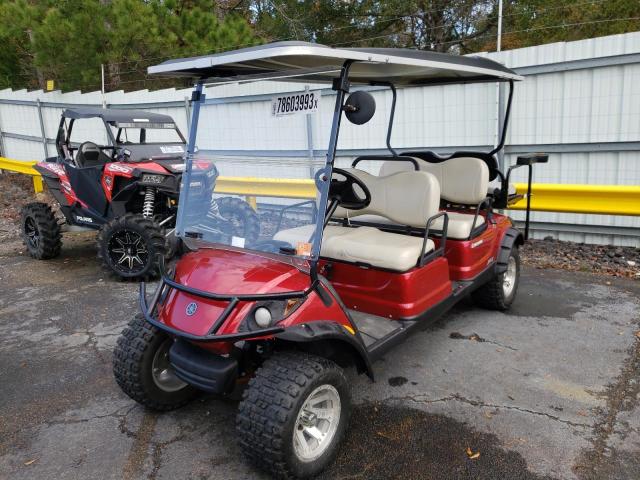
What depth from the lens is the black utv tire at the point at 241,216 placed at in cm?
293

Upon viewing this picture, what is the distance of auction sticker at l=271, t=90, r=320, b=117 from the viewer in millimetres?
2652

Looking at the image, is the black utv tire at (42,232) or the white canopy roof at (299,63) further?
the black utv tire at (42,232)

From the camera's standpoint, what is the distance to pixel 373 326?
3184mm

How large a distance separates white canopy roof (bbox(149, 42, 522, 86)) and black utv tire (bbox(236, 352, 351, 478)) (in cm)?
138

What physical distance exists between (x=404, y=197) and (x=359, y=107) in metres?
1.38

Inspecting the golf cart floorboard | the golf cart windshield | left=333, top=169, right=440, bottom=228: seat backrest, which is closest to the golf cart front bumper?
the golf cart windshield

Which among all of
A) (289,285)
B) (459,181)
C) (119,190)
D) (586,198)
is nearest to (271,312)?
(289,285)

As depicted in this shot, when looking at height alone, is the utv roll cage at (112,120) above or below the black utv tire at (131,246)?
above

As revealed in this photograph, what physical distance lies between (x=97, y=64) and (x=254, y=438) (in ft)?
36.6

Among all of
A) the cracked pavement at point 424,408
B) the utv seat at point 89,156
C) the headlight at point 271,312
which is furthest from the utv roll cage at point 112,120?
the headlight at point 271,312

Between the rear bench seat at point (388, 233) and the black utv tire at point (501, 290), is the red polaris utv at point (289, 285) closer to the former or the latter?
the rear bench seat at point (388, 233)

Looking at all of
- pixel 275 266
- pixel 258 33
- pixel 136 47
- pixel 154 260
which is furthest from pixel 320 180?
pixel 258 33

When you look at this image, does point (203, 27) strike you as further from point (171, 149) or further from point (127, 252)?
point (127, 252)

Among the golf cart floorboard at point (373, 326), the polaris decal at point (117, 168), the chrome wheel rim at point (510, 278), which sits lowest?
the chrome wheel rim at point (510, 278)
